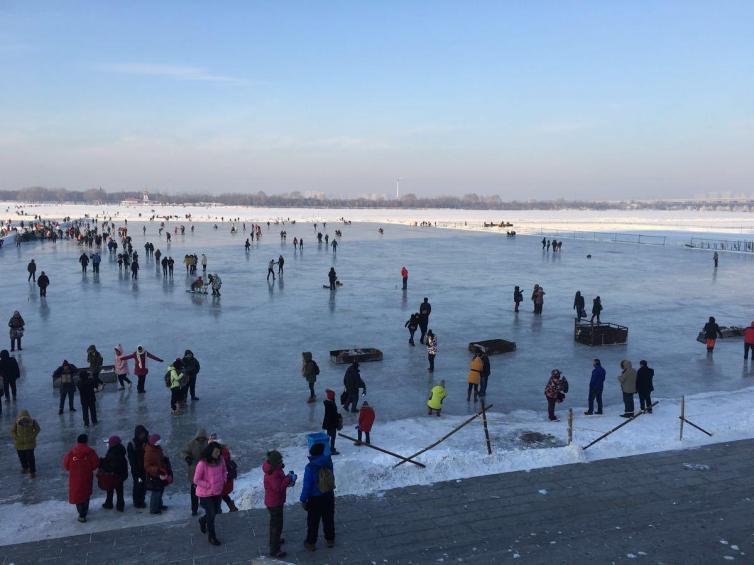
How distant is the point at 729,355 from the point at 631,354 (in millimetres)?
2352

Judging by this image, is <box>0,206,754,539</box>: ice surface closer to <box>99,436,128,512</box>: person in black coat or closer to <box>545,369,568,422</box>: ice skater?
<box>545,369,568,422</box>: ice skater

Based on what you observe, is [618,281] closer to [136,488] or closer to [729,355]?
[729,355]

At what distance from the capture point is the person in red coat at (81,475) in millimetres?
6398

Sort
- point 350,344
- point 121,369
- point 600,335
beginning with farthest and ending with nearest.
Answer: point 600,335, point 350,344, point 121,369

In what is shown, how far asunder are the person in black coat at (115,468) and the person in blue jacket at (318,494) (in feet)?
7.50

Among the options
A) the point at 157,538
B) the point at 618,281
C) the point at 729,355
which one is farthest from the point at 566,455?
the point at 618,281

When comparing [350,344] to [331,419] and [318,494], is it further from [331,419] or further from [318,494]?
[318,494]

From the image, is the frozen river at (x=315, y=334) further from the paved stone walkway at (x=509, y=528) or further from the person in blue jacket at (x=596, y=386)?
the paved stone walkway at (x=509, y=528)

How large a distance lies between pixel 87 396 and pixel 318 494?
5310mm

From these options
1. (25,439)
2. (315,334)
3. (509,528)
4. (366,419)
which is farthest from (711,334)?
(25,439)

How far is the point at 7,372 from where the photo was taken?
1012 centimetres

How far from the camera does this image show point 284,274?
92.9 feet

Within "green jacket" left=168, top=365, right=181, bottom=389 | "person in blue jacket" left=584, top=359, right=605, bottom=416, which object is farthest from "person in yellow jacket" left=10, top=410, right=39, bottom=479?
"person in blue jacket" left=584, top=359, right=605, bottom=416

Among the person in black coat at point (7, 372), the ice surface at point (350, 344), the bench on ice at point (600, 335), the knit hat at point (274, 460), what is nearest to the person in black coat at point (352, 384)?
the ice surface at point (350, 344)
